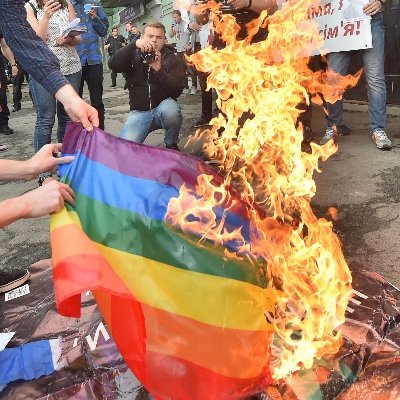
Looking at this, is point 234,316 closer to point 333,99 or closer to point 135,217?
point 135,217

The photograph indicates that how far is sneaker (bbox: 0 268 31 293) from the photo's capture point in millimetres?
2869

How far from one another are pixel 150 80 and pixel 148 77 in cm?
4

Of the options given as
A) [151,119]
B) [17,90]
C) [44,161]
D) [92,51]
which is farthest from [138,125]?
[17,90]

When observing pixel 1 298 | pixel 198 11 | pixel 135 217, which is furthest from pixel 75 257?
pixel 198 11

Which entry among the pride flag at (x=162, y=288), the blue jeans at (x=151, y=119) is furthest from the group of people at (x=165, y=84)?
the pride flag at (x=162, y=288)

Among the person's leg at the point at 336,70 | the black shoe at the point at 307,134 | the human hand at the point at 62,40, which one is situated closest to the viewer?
the human hand at the point at 62,40

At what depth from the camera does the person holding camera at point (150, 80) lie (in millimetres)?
4770

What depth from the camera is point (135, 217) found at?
1763 mm

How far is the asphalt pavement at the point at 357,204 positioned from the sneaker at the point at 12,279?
26 centimetres

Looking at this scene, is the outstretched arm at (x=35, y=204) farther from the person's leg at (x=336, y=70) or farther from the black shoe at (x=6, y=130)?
the black shoe at (x=6, y=130)

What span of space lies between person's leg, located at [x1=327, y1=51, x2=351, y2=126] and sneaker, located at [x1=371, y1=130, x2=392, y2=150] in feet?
1.98

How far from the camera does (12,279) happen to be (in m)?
2.96

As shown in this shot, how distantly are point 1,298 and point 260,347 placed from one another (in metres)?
1.73

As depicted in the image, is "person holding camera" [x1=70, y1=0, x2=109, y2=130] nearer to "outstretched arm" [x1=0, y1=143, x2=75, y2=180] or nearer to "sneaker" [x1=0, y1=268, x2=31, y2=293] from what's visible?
"sneaker" [x1=0, y1=268, x2=31, y2=293]
